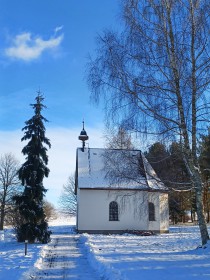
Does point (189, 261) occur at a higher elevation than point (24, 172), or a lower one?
lower

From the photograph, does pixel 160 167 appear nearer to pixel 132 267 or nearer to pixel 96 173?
pixel 132 267

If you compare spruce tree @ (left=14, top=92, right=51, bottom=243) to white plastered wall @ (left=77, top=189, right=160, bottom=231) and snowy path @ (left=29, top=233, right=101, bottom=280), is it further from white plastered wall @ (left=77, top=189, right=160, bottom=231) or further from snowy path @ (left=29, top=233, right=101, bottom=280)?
white plastered wall @ (left=77, top=189, right=160, bottom=231)

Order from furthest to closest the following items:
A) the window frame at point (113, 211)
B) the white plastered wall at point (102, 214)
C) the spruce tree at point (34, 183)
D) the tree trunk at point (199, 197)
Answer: the window frame at point (113, 211) < the white plastered wall at point (102, 214) < the spruce tree at point (34, 183) < the tree trunk at point (199, 197)

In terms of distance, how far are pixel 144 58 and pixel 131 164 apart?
4.09 m

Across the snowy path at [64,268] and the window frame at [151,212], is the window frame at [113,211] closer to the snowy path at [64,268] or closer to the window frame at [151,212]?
the window frame at [151,212]

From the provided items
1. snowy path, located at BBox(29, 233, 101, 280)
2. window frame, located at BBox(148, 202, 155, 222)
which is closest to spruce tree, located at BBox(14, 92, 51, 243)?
snowy path, located at BBox(29, 233, 101, 280)

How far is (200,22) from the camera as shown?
45.9 ft

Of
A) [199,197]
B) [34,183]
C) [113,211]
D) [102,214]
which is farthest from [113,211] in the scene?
[199,197]

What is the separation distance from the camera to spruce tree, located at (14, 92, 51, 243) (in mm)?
22453

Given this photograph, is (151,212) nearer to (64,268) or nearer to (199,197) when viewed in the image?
(199,197)

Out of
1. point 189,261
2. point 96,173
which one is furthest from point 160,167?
point 96,173

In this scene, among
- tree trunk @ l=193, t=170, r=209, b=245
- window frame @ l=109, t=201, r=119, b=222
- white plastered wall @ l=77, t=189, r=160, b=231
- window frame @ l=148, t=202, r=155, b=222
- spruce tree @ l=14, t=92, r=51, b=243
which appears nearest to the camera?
tree trunk @ l=193, t=170, r=209, b=245

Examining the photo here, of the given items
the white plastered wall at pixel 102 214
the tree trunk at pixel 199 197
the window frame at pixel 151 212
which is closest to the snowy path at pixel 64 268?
the tree trunk at pixel 199 197

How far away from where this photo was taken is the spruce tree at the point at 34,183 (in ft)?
73.7
